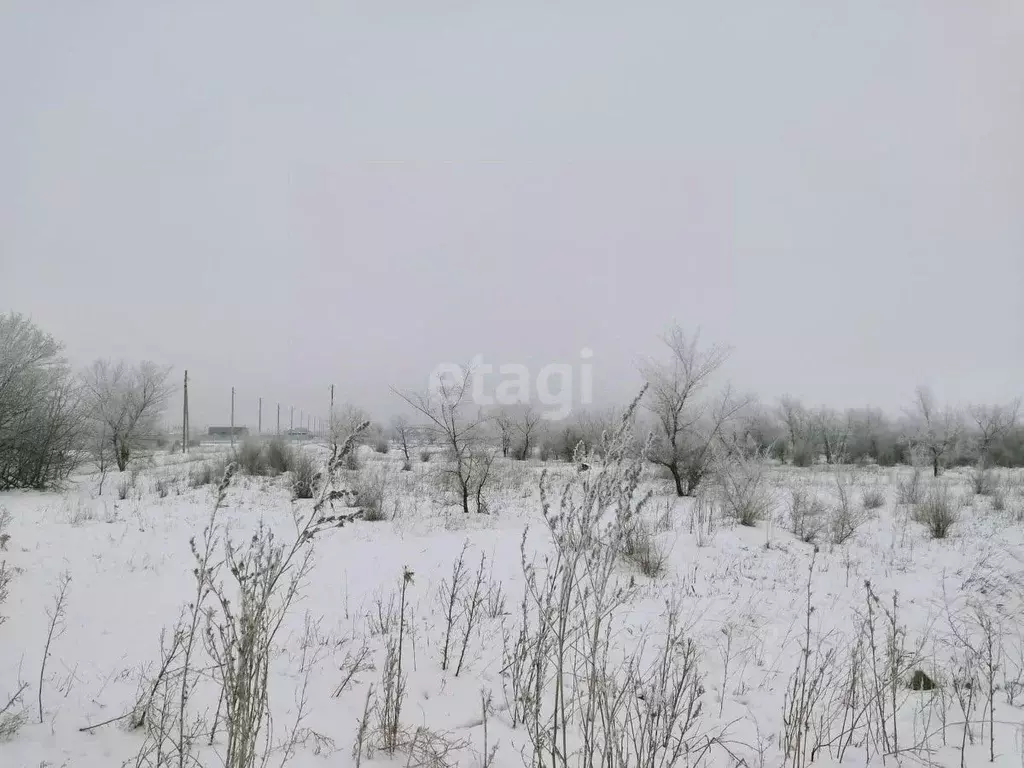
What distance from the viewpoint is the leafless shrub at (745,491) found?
9.35 meters

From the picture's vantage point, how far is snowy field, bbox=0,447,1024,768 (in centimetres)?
261

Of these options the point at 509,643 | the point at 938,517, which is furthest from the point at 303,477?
the point at 938,517

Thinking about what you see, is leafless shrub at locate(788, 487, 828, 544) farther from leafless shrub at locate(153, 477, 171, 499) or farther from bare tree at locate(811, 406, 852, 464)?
bare tree at locate(811, 406, 852, 464)

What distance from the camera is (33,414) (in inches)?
493

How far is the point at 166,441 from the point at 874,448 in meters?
54.1

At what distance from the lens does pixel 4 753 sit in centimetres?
234

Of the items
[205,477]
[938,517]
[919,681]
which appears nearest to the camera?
[919,681]

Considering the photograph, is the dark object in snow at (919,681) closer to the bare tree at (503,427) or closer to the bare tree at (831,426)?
the bare tree at (503,427)

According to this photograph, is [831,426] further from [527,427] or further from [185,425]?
[185,425]

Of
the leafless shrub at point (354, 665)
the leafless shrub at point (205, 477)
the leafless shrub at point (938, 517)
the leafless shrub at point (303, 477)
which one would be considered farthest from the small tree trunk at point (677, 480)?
the leafless shrub at point (205, 477)

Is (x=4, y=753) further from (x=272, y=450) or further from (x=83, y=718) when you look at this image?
(x=272, y=450)

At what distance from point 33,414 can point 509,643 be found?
15027 mm

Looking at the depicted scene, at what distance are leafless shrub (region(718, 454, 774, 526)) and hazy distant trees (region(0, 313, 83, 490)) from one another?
Result: 54.3 feet

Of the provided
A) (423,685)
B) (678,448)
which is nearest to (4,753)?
(423,685)
